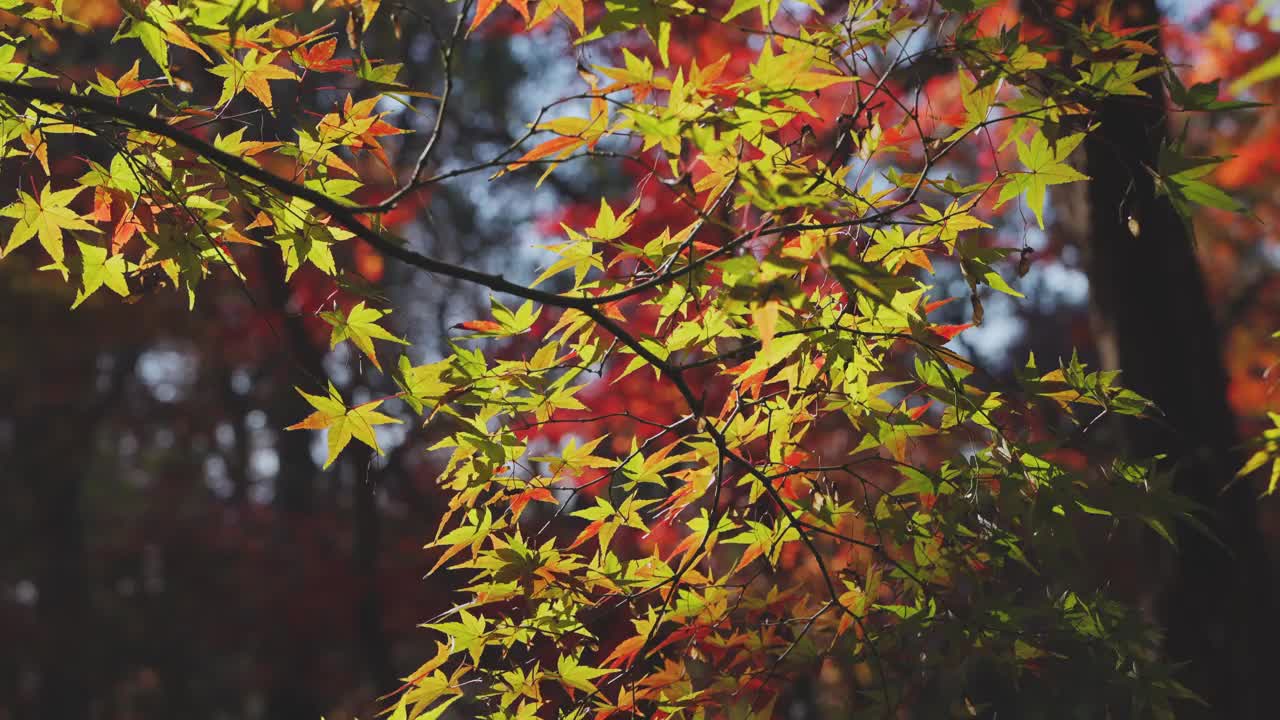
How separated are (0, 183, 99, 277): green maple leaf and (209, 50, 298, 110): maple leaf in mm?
276

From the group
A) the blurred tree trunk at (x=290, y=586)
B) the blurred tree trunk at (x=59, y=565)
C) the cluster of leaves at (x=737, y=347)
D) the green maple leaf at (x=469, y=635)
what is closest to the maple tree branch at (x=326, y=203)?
the cluster of leaves at (x=737, y=347)

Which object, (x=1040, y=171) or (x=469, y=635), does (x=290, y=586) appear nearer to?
(x=469, y=635)

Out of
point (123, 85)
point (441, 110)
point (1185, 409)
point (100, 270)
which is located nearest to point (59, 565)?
point (100, 270)

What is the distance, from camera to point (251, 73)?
4.49 ft

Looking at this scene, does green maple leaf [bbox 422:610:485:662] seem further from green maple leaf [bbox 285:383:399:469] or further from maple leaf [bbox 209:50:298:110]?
maple leaf [bbox 209:50:298:110]

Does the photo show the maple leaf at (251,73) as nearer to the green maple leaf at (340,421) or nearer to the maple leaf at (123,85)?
the maple leaf at (123,85)

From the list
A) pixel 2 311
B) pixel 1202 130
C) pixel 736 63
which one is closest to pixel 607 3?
pixel 736 63

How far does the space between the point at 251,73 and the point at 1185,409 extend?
2586 millimetres

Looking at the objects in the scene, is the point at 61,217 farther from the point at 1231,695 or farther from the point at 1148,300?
the point at 1231,695

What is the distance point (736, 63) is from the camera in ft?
17.6

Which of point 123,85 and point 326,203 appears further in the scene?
point 123,85

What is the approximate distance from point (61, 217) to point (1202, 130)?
364 inches

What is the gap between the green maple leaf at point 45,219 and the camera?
1.38 metres

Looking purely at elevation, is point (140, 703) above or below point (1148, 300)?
above
